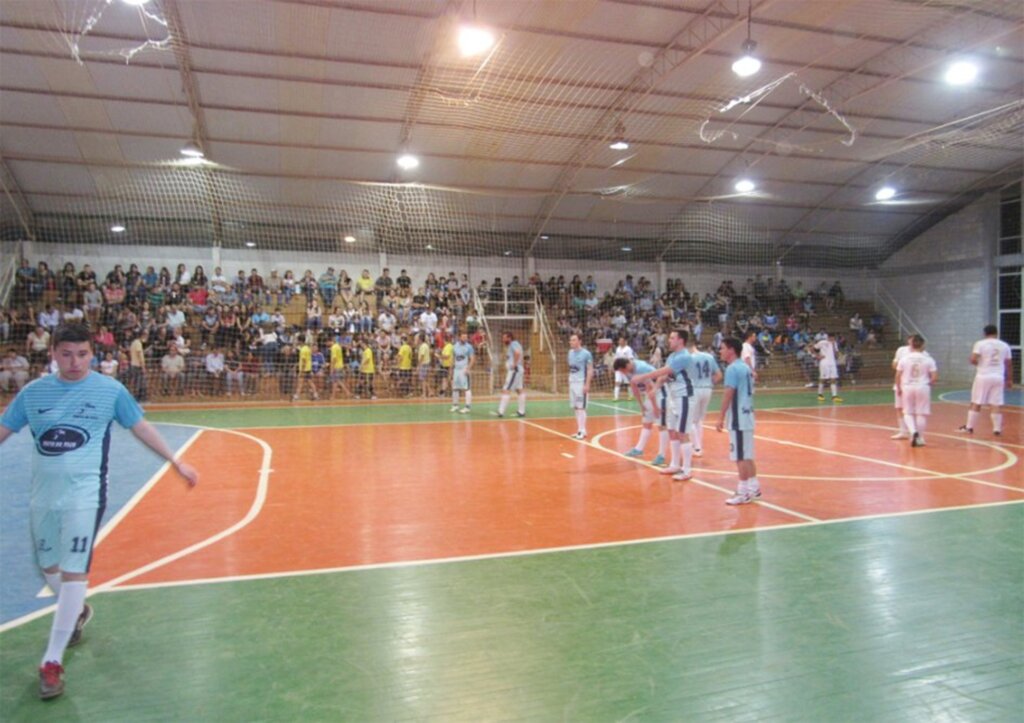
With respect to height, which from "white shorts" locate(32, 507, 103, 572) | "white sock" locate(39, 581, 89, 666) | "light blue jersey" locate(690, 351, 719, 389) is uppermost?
"light blue jersey" locate(690, 351, 719, 389)

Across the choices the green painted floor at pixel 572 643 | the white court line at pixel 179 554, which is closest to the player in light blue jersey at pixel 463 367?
the white court line at pixel 179 554

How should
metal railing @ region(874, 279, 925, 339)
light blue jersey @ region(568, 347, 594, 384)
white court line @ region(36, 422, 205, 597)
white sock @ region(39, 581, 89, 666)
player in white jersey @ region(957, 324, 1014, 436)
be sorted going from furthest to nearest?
metal railing @ region(874, 279, 925, 339) → light blue jersey @ region(568, 347, 594, 384) → player in white jersey @ region(957, 324, 1014, 436) → white court line @ region(36, 422, 205, 597) → white sock @ region(39, 581, 89, 666)

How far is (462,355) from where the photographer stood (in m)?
17.7

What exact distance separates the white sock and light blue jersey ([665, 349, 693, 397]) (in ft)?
24.0

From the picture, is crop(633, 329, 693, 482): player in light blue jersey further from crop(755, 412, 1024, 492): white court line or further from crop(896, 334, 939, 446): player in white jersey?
crop(896, 334, 939, 446): player in white jersey

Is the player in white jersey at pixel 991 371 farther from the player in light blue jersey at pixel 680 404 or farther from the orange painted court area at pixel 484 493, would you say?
the player in light blue jersey at pixel 680 404

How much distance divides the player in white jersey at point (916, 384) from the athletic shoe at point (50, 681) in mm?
12330

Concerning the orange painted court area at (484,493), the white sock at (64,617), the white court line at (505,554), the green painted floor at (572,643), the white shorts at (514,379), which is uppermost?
the white shorts at (514,379)

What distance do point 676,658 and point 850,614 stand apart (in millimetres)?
1516

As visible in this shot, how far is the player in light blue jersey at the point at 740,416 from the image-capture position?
7.50 meters

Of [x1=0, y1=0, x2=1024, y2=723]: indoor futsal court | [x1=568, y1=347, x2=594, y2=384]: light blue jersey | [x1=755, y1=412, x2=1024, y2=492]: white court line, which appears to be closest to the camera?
[x1=0, y1=0, x2=1024, y2=723]: indoor futsal court

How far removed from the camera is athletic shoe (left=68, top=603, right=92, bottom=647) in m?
4.06

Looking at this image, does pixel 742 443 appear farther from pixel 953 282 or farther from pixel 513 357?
pixel 953 282

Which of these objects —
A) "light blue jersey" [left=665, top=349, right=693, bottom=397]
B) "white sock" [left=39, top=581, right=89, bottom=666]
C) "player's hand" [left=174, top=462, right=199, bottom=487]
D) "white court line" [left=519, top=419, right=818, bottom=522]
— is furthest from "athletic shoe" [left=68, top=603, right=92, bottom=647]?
"light blue jersey" [left=665, top=349, right=693, bottom=397]
